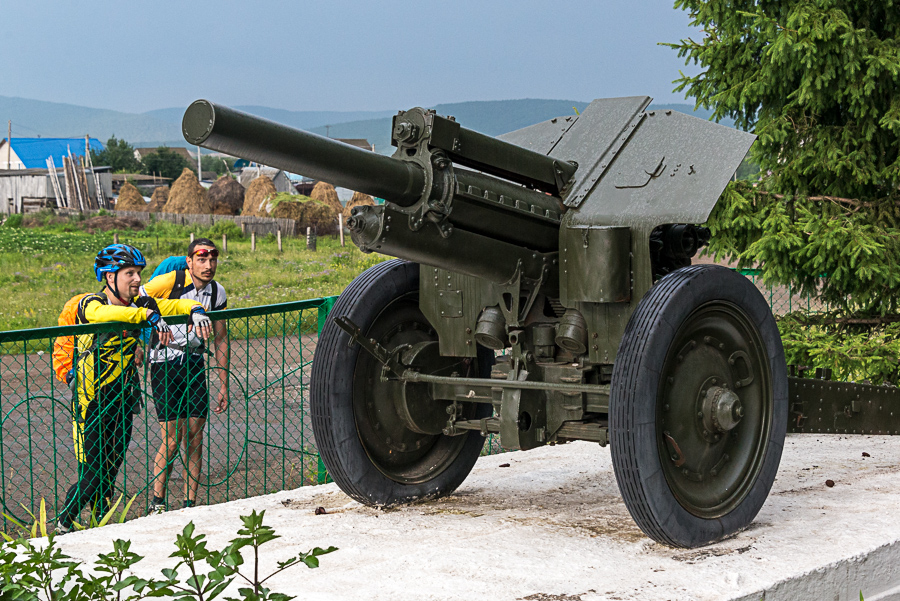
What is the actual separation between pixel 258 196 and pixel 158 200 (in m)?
7.18

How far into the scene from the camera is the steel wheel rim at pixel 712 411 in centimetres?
420

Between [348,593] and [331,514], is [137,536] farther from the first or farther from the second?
[348,593]

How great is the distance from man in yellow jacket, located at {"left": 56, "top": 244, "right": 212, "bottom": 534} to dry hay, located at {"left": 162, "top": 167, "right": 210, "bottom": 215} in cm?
4056

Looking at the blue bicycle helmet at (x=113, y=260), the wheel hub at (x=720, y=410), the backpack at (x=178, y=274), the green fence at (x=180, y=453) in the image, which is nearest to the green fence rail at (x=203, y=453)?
the green fence at (x=180, y=453)

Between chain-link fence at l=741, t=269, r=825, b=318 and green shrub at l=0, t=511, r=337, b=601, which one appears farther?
chain-link fence at l=741, t=269, r=825, b=318

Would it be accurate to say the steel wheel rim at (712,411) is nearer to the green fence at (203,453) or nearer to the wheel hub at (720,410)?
the wheel hub at (720,410)

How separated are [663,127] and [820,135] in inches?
116

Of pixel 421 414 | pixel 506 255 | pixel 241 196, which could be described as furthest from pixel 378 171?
pixel 241 196

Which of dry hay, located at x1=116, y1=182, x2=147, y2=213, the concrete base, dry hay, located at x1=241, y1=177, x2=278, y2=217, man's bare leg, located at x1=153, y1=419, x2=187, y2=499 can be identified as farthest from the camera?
dry hay, located at x1=116, y1=182, x2=147, y2=213

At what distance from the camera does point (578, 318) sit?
4449mm

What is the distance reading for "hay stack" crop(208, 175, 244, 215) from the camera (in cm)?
4884

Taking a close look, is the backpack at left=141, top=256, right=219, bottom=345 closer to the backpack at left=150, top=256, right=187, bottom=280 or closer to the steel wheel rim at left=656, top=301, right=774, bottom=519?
the backpack at left=150, top=256, right=187, bottom=280

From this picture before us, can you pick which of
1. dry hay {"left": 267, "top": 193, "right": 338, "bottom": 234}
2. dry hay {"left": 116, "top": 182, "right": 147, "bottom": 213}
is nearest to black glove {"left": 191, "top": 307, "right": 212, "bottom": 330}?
dry hay {"left": 267, "top": 193, "right": 338, "bottom": 234}

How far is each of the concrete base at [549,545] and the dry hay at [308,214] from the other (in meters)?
32.3
